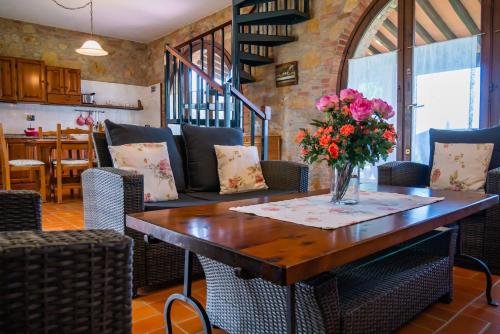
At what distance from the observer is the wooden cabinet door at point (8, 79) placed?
6.38 m

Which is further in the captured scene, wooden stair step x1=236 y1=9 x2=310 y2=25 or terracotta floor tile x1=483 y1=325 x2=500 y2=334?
wooden stair step x1=236 y1=9 x2=310 y2=25

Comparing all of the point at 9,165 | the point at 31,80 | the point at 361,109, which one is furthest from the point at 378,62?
the point at 31,80

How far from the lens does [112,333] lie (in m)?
0.76

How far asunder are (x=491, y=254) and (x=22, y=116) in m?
7.38

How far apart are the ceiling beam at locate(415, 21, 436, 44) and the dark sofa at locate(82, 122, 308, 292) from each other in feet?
6.89

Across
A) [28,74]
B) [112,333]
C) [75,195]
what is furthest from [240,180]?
[28,74]

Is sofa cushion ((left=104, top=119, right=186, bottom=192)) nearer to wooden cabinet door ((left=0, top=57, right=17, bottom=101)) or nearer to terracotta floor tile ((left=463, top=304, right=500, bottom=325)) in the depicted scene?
terracotta floor tile ((left=463, top=304, right=500, bottom=325))

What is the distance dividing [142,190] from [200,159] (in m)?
0.89

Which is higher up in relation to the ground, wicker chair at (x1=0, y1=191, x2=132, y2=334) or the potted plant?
the potted plant

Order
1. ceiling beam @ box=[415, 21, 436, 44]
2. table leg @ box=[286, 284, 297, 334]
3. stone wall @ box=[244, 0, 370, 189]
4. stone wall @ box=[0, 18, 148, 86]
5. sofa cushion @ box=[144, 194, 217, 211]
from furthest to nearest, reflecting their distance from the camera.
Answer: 1. stone wall @ box=[0, 18, 148, 86]
2. stone wall @ box=[244, 0, 370, 189]
3. ceiling beam @ box=[415, 21, 436, 44]
4. sofa cushion @ box=[144, 194, 217, 211]
5. table leg @ box=[286, 284, 297, 334]

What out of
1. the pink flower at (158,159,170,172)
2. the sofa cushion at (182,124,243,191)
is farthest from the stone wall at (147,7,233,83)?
the pink flower at (158,159,170,172)

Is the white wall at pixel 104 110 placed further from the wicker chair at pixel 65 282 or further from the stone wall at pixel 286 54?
the wicker chair at pixel 65 282

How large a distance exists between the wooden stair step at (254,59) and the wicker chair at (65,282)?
14.8ft

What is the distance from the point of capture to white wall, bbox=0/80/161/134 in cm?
682
